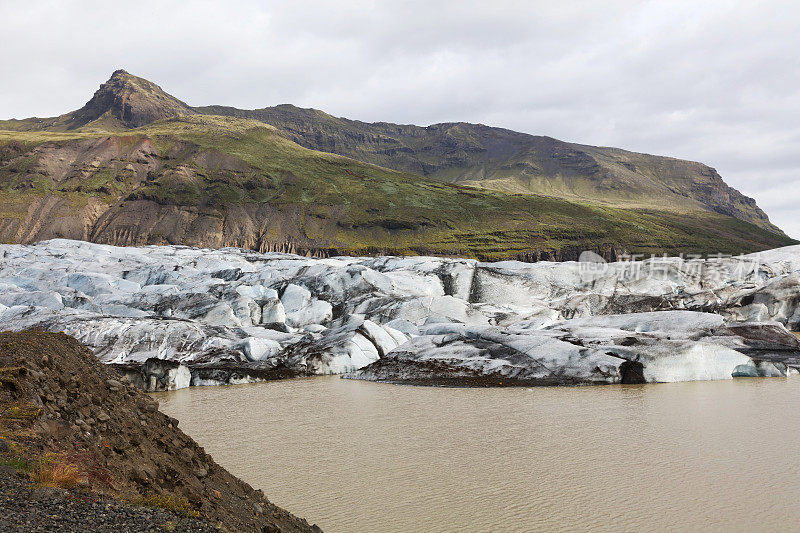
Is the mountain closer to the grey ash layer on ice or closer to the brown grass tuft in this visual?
the grey ash layer on ice

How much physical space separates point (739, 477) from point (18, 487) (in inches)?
515

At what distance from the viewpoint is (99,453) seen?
24.0 ft

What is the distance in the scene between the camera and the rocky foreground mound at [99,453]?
621 centimetres

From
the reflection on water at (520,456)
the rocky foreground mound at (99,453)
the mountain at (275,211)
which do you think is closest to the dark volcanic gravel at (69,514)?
the rocky foreground mound at (99,453)

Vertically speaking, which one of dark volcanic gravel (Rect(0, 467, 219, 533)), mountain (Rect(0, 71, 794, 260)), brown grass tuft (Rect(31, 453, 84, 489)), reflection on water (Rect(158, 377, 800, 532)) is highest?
mountain (Rect(0, 71, 794, 260))

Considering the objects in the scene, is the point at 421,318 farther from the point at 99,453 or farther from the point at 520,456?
the point at 99,453

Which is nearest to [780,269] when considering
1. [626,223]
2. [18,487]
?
[18,487]

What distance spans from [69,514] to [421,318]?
123 feet

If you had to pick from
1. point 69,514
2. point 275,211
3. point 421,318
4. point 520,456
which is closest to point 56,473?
point 69,514

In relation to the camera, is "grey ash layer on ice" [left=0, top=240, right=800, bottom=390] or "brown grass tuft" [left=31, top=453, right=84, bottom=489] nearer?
"brown grass tuft" [left=31, top=453, right=84, bottom=489]

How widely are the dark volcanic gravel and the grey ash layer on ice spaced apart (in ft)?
68.3

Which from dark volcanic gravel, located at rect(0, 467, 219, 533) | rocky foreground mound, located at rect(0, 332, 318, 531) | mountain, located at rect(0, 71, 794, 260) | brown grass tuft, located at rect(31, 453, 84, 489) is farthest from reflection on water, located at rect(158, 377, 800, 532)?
mountain, located at rect(0, 71, 794, 260)

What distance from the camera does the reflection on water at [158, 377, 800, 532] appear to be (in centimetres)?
999

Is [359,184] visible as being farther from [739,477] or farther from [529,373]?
[739,477]
